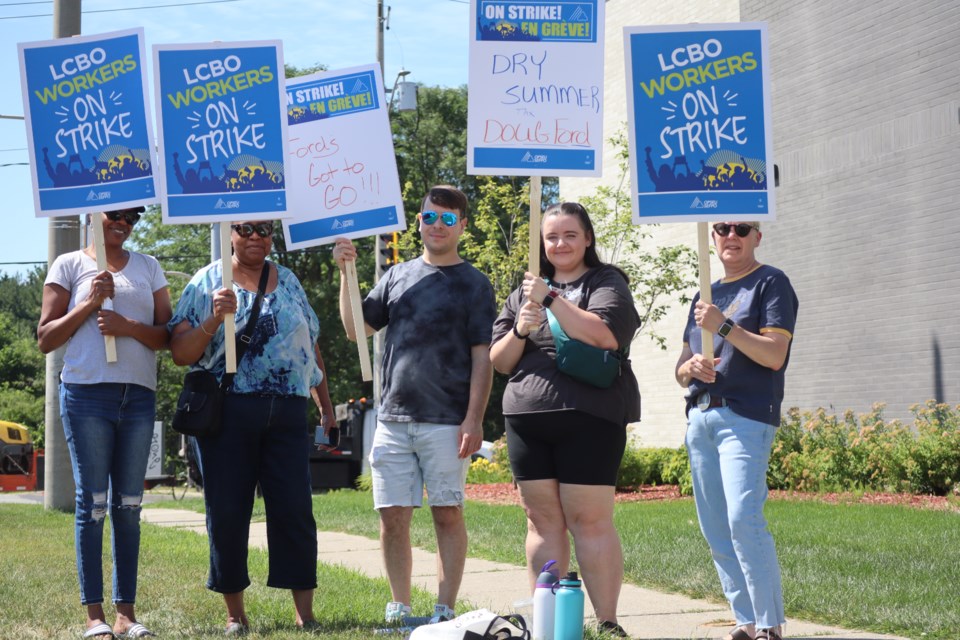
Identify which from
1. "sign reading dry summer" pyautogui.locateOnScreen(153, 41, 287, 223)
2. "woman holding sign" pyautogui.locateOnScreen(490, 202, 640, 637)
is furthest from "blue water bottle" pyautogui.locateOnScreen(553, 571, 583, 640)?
"sign reading dry summer" pyautogui.locateOnScreen(153, 41, 287, 223)

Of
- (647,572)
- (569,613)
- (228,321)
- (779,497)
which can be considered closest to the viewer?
(569,613)

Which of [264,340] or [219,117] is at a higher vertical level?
[219,117]

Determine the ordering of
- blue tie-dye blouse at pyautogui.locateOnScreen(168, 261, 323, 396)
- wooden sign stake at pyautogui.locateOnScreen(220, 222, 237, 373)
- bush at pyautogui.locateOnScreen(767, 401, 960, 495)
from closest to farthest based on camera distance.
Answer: wooden sign stake at pyautogui.locateOnScreen(220, 222, 237, 373) < blue tie-dye blouse at pyautogui.locateOnScreen(168, 261, 323, 396) < bush at pyautogui.locateOnScreen(767, 401, 960, 495)

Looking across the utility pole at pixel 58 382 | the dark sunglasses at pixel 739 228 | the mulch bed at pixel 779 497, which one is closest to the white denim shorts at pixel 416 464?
the dark sunglasses at pixel 739 228

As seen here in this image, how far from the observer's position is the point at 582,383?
5.30m

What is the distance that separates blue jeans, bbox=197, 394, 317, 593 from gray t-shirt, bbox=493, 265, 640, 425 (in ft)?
3.70

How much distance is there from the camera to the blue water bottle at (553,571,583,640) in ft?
15.6

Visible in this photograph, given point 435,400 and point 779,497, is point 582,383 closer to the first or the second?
point 435,400

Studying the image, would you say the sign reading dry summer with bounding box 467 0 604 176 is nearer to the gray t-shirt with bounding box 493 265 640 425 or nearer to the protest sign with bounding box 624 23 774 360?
the protest sign with bounding box 624 23 774 360

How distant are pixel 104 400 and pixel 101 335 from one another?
0.31 meters

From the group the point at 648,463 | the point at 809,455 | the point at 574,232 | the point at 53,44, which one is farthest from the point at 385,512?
the point at 648,463

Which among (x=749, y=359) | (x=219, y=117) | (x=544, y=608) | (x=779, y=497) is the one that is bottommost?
(x=779, y=497)

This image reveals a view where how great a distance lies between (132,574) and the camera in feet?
18.6

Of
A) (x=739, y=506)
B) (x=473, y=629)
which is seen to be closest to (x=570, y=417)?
(x=739, y=506)
